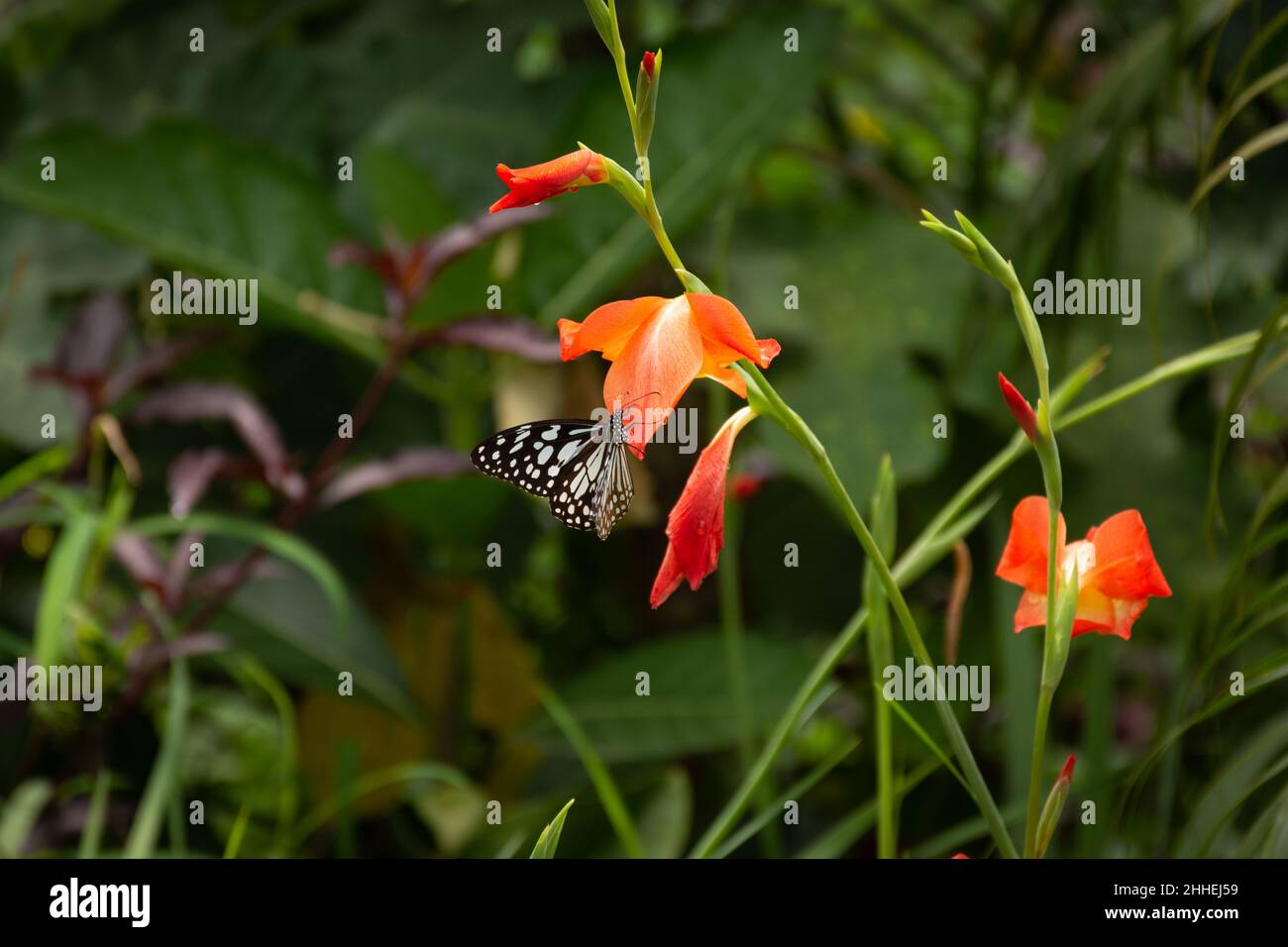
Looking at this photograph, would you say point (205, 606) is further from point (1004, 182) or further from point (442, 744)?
point (1004, 182)

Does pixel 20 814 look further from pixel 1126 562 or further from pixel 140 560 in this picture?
pixel 1126 562

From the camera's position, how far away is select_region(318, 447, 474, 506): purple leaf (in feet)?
2.90

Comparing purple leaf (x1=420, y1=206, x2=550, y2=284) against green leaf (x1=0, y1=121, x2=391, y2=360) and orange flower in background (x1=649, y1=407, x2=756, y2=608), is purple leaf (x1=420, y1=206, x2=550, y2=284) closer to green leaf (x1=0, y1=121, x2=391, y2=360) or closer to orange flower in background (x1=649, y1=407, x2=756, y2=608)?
green leaf (x1=0, y1=121, x2=391, y2=360)

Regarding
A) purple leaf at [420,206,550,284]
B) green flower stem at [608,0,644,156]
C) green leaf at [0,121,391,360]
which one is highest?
green leaf at [0,121,391,360]

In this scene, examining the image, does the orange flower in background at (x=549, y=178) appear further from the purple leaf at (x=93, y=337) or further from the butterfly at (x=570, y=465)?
the purple leaf at (x=93, y=337)

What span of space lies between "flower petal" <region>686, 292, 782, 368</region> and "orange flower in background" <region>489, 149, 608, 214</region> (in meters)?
0.04

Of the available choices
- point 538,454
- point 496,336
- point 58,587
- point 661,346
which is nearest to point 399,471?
point 496,336

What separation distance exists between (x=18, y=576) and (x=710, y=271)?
0.74m

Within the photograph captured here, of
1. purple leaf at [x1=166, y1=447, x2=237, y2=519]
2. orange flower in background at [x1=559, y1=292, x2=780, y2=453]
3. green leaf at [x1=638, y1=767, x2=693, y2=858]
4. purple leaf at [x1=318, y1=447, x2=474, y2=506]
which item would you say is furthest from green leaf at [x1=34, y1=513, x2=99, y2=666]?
orange flower in background at [x1=559, y1=292, x2=780, y2=453]

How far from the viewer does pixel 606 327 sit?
320 mm
